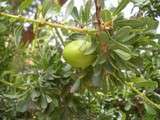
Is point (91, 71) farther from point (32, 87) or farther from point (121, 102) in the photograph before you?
point (121, 102)

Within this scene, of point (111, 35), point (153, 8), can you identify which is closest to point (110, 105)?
point (153, 8)

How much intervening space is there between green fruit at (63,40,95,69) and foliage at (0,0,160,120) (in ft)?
0.04

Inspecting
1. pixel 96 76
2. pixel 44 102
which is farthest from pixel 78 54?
pixel 44 102

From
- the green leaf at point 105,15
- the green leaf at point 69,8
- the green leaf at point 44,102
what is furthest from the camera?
the green leaf at point 44,102

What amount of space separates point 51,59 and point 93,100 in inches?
10.9

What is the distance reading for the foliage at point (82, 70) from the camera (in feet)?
2.89

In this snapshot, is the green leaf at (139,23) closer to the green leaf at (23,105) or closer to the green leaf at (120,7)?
the green leaf at (120,7)

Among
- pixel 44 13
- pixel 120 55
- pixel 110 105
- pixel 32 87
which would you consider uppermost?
pixel 44 13

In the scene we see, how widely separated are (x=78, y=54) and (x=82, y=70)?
0.11 metres

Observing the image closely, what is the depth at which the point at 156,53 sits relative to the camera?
4.17 ft

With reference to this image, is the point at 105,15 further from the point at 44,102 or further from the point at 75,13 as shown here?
the point at 44,102

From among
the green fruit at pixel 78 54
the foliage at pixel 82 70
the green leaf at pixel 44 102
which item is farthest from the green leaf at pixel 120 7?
the green leaf at pixel 44 102

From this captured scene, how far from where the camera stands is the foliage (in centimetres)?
88

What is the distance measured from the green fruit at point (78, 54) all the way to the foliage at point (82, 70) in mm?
13
